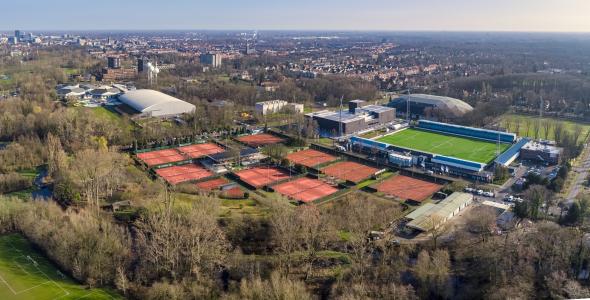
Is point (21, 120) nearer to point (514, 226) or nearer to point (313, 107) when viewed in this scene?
point (313, 107)

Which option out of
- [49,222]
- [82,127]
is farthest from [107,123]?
[49,222]

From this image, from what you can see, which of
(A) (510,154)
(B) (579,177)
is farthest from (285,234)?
(B) (579,177)

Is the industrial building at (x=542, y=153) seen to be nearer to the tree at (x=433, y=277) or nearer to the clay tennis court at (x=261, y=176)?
the clay tennis court at (x=261, y=176)

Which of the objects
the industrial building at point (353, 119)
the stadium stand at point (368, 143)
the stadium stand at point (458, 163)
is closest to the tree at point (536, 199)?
the stadium stand at point (458, 163)

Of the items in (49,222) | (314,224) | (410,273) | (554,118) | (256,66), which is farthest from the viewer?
(256,66)

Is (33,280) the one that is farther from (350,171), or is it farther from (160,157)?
Result: (350,171)

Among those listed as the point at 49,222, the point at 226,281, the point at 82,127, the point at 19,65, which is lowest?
the point at 226,281
